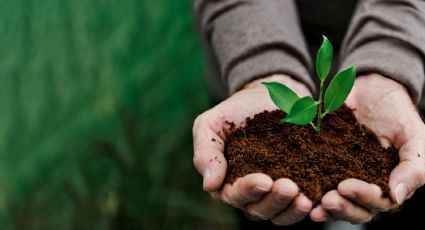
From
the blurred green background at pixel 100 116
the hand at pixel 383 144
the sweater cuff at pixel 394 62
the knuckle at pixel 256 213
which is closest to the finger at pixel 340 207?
the hand at pixel 383 144

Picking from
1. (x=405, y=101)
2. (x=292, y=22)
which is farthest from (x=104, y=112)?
(x=405, y=101)

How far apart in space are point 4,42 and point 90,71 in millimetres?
279

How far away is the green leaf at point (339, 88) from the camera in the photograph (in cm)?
92

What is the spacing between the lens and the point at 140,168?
1.74 metres

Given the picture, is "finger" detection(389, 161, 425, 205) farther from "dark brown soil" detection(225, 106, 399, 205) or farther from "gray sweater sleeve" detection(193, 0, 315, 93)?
"gray sweater sleeve" detection(193, 0, 315, 93)

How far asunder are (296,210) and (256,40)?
427 millimetres

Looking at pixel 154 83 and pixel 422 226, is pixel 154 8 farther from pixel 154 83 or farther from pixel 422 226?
pixel 422 226

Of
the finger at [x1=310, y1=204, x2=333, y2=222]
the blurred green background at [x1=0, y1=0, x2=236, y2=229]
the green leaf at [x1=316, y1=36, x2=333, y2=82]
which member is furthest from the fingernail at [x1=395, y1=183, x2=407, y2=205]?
the blurred green background at [x1=0, y1=0, x2=236, y2=229]

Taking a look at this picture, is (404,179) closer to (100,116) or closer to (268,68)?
(268,68)

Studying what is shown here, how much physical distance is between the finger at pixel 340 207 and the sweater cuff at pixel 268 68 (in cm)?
35

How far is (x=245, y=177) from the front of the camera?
2.78 ft

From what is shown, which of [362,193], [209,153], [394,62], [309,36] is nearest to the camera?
[362,193]

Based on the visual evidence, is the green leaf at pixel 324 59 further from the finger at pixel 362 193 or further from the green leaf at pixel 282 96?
the finger at pixel 362 193

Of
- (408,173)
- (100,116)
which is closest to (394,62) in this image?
(408,173)
